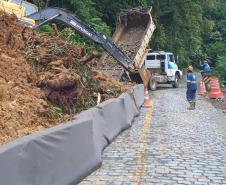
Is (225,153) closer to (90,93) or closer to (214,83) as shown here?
(90,93)

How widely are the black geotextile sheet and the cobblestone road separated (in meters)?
0.35

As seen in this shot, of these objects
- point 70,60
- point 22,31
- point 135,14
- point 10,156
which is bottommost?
point 10,156

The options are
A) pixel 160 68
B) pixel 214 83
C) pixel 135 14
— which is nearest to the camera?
pixel 214 83

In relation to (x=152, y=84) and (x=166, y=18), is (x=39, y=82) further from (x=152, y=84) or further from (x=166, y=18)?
(x=166, y=18)

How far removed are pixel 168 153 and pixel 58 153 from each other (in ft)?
11.8

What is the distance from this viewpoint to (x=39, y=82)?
1190 centimetres

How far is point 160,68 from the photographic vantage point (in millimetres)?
29203

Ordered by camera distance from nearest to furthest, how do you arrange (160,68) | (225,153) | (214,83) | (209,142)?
(225,153) < (209,142) < (214,83) < (160,68)

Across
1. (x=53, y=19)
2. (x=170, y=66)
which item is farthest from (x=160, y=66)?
(x=53, y=19)

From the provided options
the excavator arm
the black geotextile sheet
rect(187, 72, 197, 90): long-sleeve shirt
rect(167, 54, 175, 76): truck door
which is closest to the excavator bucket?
rect(167, 54, 175, 76): truck door

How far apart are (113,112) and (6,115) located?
384 cm

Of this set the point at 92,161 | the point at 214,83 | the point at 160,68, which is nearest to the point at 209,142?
the point at 92,161

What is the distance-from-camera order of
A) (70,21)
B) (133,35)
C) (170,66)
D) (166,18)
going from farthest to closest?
(166,18), (170,66), (133,35), (70,21)

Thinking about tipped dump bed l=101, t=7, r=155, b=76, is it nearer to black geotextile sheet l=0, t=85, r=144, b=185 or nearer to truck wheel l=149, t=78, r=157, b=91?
truck wheel l=149, t=78, r=157, b=91
